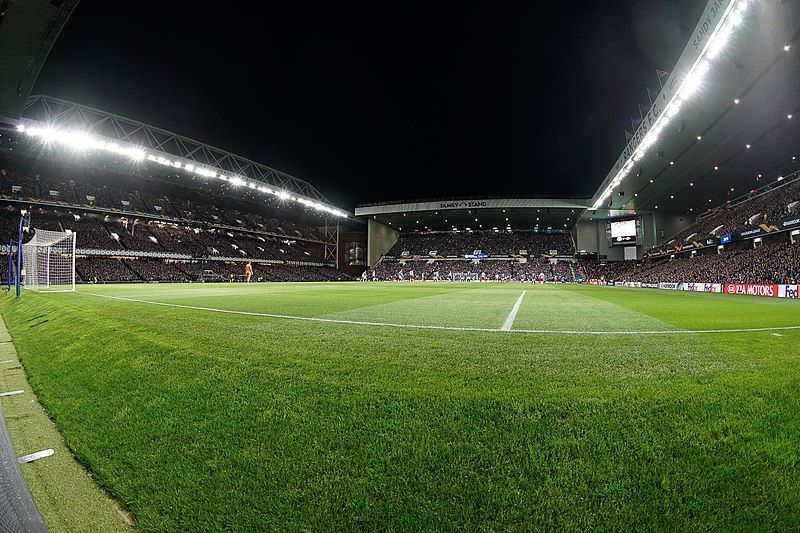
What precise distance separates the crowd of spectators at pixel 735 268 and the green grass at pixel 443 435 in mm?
26405

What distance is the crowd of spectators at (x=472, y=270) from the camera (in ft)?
197

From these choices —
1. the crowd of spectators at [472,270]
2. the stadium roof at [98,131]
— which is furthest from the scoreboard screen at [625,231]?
the stadium roof at [98,131]

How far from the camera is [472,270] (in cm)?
6400

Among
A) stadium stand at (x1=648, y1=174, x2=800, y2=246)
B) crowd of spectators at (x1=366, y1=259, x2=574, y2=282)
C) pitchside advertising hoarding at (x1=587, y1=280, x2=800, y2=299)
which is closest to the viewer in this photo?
pitchside advertising hoarding at (x1=587, y1=280, x2=800, y2=299)

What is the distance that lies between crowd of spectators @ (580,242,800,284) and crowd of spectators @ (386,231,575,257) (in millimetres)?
19973

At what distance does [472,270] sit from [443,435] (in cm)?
6326

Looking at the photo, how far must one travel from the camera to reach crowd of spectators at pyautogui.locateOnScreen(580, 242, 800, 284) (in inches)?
862

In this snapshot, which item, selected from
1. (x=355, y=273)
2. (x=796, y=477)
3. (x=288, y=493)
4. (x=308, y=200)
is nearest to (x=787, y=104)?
(x=796, y=477)

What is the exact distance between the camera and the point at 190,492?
6.32 ft

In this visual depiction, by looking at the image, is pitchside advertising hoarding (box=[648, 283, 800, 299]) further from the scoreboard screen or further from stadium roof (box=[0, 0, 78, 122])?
stadium roof (box=[0, 0, 78, 122])

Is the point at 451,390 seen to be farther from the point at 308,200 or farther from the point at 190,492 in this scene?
the point at 308,200

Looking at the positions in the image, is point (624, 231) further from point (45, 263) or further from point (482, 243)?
point (45, 263)

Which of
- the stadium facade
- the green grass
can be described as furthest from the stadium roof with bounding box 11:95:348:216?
the green grass

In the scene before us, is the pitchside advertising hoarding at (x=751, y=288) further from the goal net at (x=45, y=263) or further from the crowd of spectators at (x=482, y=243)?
the crowd of spectators at (x=482, y=243)
